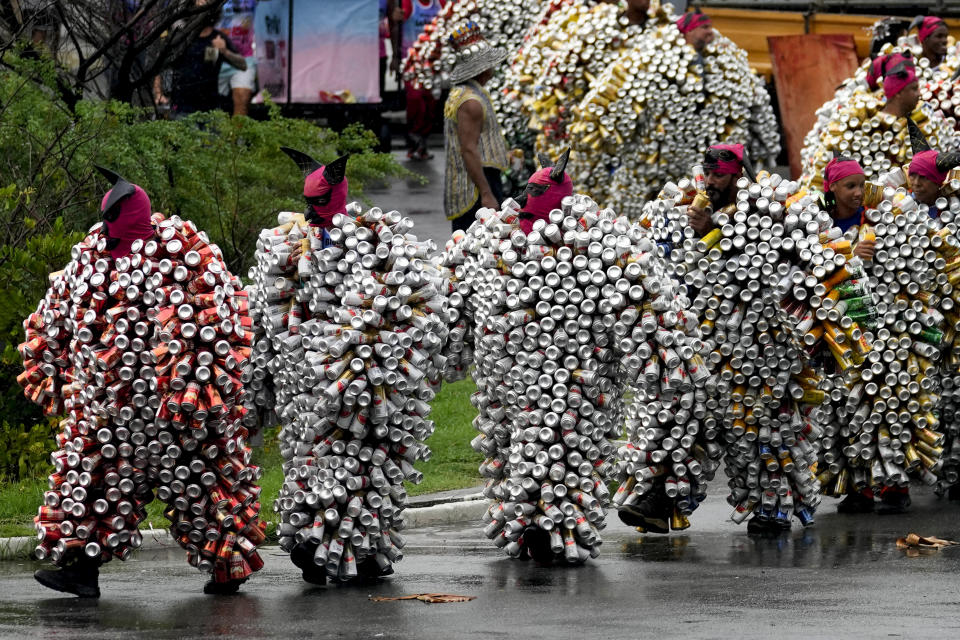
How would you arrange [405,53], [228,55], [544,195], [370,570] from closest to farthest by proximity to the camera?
1. [370,570]
2. [544,195]
3. [228,55]
4. [405,53]

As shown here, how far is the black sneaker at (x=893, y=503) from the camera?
10156mm

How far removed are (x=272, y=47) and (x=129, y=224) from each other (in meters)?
14.0

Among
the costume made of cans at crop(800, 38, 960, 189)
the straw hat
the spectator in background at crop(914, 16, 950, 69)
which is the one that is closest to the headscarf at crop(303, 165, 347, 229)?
the costume made of cans at crop(800, 38, 960, 189)

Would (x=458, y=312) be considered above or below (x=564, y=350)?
above

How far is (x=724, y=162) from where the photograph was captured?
30.2 feet

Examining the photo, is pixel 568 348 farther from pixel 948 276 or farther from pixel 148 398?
pixel 948 276

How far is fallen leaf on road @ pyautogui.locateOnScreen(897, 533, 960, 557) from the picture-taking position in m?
→ 8.81

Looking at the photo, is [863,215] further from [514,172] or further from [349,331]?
[514,172]

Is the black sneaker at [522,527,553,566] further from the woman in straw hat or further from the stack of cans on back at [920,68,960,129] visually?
the stack of cans on back at [920,68,960,129]

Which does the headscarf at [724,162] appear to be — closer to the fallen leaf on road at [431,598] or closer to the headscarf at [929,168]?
the headscarf at [929,168]

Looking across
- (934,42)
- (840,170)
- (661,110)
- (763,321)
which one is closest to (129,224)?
(763,321)

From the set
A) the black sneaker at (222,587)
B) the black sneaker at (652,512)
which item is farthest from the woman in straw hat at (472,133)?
the black sneaker at (222,587)

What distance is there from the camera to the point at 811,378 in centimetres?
940

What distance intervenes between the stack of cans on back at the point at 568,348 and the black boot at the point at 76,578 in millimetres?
1909
